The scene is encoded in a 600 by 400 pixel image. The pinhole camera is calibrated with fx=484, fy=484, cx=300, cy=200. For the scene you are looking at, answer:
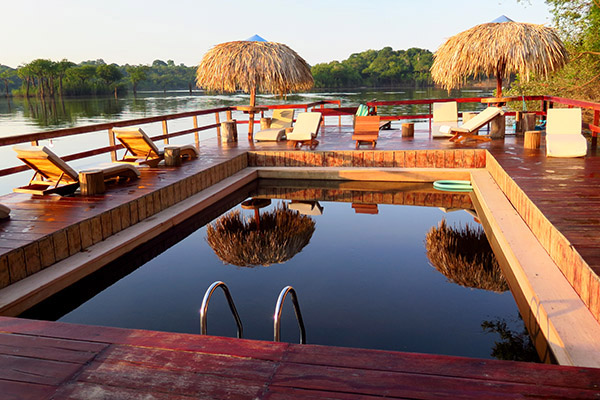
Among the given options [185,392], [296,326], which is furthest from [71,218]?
[185,392]

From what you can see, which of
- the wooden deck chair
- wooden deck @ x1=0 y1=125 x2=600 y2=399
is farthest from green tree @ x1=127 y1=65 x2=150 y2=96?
wooden deck @ x1=0 y1=125 x2=600 y2=399

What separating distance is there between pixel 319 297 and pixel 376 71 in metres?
82.3

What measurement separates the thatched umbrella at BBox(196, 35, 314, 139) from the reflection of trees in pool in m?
7.98

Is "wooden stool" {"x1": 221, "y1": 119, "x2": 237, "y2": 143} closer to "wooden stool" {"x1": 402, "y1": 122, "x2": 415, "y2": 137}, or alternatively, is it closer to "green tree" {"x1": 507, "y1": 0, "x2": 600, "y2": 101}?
"wooden stool" {"x1": 402, "y1": 122, "x2": 415, "y2": 137}

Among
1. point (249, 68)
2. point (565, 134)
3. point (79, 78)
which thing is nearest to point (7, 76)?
point (79, 78)

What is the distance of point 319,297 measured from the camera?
4.18m

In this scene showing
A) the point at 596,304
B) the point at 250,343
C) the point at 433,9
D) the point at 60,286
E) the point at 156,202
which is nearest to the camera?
the point at 250,343

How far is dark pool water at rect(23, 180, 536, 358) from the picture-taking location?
11.6ft

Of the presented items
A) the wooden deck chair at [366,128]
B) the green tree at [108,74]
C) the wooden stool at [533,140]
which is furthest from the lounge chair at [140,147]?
the green tree at [108,74]

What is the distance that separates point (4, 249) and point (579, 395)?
12.5 ft

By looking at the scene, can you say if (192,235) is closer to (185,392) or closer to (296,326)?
(296,326)

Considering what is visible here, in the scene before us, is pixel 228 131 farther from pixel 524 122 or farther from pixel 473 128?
pixel 524 122

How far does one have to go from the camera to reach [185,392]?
187 cm

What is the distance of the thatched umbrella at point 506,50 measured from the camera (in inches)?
396
